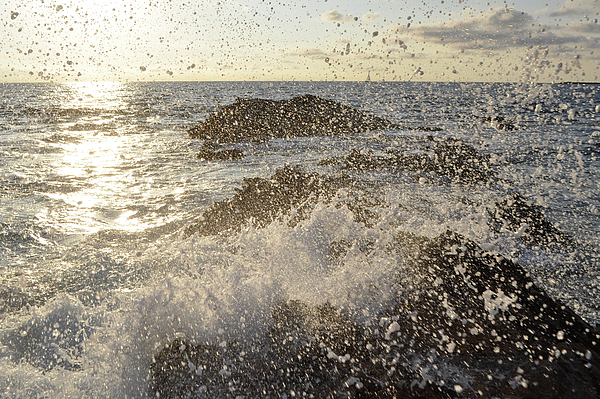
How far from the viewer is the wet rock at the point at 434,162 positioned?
10766 mm

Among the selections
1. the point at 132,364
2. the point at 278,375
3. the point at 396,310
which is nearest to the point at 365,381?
the point at 278,375

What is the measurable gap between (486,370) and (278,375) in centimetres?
192

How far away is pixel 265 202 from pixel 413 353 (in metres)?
4.99

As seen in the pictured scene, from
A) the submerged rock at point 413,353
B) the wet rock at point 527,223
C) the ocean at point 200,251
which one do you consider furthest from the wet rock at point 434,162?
the submerged rock at point 413,353

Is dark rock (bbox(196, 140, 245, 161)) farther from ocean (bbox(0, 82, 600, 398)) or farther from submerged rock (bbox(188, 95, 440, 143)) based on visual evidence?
submerged rock (bbox(188, 95, 440, 143))

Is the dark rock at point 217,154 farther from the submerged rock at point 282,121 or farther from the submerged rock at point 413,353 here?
the submerged rock at point 413,353

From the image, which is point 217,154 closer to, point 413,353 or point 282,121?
point 282,121

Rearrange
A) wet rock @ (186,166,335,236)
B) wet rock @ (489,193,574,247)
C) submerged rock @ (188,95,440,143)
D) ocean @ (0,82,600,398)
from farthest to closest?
submerged rock @ (188,95,440,143)
wet rock @ (186,166,335,236)
wet rock @ (489,193,574,247)
ocean @ (0,82,600,398)

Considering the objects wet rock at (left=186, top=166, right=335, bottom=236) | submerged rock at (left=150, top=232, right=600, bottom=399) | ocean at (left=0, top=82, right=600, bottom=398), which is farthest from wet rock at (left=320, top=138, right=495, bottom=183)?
submerged rock at (left=150, top=232, right=600, bottom=399)

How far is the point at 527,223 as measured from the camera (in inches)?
272

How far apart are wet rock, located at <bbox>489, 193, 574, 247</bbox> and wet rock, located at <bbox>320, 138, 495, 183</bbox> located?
2279 mm

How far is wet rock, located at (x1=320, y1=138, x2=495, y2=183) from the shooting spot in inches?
424

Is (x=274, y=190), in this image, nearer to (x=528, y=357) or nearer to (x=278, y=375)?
(x=278, y=375)

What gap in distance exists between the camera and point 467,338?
3477 mm
